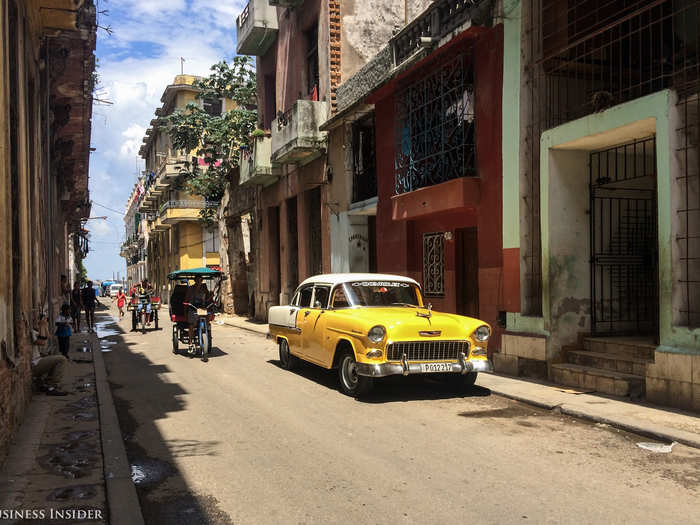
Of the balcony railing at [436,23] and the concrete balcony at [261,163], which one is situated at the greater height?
the balcony railing at [436,23]

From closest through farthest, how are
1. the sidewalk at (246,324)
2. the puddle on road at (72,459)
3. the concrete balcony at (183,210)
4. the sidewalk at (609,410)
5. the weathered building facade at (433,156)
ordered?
the puddle on road at (72,459) → the sidewalk at (609,410) → the weathered building facade at (433,156) → the sidewalk at (246,324) → the concrete balcony at (183,210)

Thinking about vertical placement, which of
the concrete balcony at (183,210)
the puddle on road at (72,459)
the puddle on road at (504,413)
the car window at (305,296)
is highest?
the concrete balcony at (183,210)

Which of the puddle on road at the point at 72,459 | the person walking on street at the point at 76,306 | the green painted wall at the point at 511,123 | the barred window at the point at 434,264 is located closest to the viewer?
the puddle on road at the point at 72,459

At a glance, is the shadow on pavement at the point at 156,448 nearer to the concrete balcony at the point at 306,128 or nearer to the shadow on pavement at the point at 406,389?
the shadow on pavement at the point at 406,389

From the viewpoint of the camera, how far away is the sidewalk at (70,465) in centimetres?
450

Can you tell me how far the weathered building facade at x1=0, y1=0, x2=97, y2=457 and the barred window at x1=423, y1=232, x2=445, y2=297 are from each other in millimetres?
8264

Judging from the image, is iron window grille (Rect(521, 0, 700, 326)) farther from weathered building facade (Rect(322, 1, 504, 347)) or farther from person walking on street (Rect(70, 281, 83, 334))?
person walking on street (Rect(70, 281, 83, 334))

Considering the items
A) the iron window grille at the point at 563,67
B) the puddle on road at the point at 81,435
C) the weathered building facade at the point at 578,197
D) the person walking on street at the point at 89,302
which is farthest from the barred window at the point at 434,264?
the person walking on street at the point at 89,302

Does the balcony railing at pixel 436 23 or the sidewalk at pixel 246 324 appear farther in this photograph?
the sidewalk at pixel 246 324

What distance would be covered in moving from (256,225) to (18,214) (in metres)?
18.6

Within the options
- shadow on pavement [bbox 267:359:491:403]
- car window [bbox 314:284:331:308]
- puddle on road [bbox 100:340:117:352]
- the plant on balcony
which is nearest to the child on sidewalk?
puddle on road [bbox 100:340:117:352]

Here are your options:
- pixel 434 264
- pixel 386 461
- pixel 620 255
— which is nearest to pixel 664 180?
pixel 620 255

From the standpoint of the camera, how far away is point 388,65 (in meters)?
14.6

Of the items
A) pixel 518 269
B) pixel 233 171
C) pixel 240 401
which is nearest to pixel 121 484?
pixel 240 401
